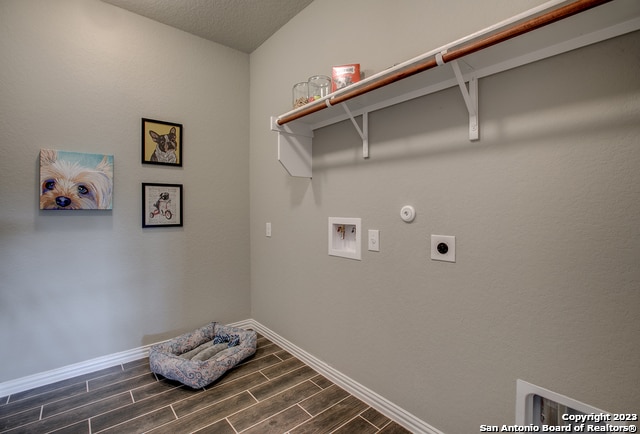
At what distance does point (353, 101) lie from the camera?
1.62m

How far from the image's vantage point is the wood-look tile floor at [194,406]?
1.58 metres

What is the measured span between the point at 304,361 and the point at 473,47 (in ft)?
7.11

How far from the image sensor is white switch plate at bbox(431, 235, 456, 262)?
1.38 metres

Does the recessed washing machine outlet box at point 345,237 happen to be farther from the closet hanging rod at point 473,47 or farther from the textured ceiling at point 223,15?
the textured ceiling at point 223,15

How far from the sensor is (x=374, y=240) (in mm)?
1714

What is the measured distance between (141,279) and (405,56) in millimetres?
2423

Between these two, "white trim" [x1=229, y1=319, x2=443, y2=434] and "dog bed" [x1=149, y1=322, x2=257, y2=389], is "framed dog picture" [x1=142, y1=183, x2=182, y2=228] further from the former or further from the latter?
"white trim" [x1=229, y1=319, x2=443, y2=434]

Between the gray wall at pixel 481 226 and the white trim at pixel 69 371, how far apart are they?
4.61ft

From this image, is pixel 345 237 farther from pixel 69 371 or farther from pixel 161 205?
pixel 69 371

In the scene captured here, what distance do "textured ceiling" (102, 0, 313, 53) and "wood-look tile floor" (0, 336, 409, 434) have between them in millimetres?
2655

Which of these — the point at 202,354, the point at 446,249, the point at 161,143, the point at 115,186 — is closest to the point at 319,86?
the point at 446,249

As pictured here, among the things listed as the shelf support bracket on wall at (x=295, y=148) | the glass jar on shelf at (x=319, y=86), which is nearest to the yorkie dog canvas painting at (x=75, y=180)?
the shelf support bracket on wall at (x=295, y=148)

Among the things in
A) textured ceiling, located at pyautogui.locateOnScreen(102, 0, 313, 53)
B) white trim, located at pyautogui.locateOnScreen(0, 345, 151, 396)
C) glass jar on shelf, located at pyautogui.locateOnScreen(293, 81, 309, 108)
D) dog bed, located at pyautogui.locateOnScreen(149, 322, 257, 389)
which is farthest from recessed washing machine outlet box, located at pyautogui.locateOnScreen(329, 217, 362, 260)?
white trim, located at pyautogui.locateOnScreen(0, 345, 151, 396)

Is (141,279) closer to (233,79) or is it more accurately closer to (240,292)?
(240,292)
